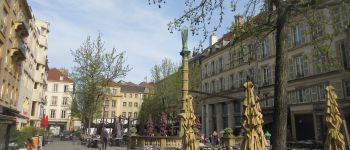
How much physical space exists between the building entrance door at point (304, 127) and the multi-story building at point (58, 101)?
62923 mm

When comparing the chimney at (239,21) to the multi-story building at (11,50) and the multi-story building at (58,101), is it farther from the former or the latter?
the multi-story building at (58,101)

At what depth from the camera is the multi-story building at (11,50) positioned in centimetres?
2589

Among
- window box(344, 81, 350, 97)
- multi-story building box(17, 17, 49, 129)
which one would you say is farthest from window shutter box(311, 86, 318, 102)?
multi-story building box(17, 17, 49, 129)

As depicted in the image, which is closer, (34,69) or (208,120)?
(208,120)

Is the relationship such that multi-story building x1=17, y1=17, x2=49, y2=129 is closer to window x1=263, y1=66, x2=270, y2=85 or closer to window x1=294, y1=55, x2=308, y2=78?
window x1=263, y1=66, x2=270, y2=85

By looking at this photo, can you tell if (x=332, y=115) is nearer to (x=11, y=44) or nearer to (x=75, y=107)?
(x=11, y=44)

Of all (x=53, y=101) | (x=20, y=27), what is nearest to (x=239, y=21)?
(x=20, y=27)

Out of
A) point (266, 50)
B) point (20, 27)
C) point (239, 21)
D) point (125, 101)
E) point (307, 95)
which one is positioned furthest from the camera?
point (125, 101)

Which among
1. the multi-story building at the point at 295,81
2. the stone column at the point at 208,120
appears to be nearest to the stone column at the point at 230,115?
the multi-story building at the point at 295,81

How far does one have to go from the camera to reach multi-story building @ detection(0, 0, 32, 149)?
2589 cm

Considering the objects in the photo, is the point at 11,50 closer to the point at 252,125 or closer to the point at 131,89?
the point at 252,125

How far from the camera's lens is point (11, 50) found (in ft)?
96.1

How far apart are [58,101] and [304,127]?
67730 millimetres

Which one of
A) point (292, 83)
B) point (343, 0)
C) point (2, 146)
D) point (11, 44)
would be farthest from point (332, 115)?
point (11, 44)
